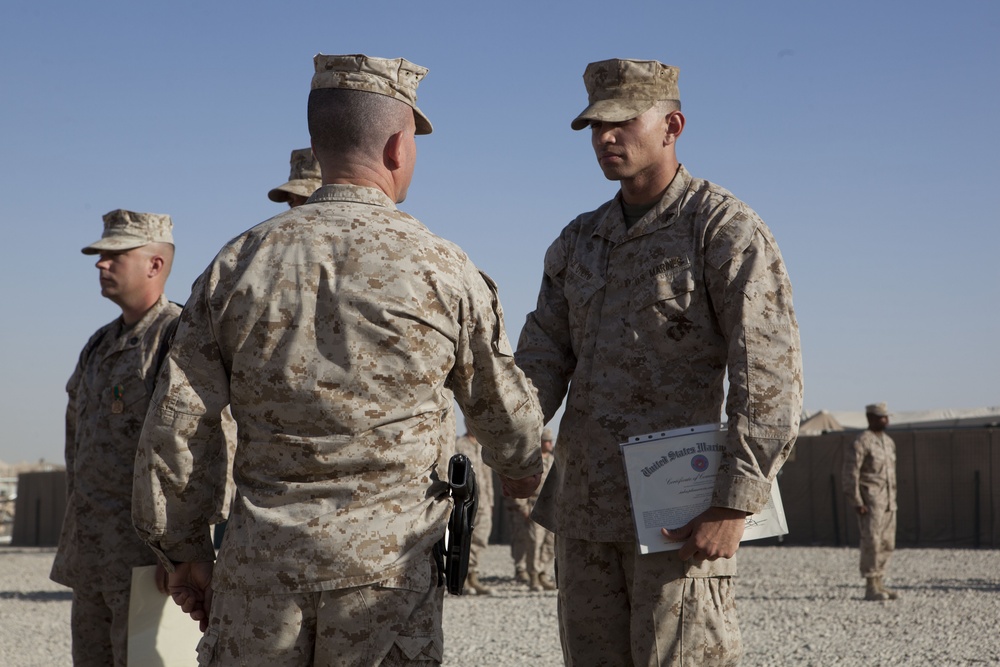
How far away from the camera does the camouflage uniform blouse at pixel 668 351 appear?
3143 mm

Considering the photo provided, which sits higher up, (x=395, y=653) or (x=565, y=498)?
(x=565, y=498)

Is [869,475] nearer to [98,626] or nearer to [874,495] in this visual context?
[874,495]

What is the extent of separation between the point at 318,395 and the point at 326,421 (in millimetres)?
62

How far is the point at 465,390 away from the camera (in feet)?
9.39

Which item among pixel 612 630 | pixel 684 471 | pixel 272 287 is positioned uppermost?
pixel 272 287

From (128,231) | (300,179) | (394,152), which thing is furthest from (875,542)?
(394,152)

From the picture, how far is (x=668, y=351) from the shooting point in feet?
11.1

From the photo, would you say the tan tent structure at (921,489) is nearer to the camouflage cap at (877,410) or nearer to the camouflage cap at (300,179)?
the camouflage cap at (877,410)

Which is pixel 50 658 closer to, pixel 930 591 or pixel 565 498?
pixel 565 498

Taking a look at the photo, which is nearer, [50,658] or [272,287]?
[272,287]

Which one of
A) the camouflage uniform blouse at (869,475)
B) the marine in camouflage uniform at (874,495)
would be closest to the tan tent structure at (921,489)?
the marine in camouflage uniform at (874,495)

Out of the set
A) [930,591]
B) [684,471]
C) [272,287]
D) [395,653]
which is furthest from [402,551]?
[930,591]

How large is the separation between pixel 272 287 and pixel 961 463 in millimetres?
21391

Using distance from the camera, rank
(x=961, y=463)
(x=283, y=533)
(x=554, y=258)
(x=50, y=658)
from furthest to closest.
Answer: (x=961, y=463) < (x=50, y=658) < (x=554, y=258) < (x=283, y=533)
